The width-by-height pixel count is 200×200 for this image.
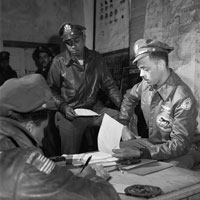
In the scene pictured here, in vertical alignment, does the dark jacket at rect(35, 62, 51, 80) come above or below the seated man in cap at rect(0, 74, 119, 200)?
above

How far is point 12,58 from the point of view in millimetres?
4465

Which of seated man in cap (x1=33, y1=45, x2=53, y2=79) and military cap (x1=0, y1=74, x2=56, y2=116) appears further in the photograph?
seated man in cap (x1=33, y1=45, x2=53, y2=79)

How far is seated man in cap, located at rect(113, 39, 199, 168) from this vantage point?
6.66 feet

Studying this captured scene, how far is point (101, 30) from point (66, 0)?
879 mm

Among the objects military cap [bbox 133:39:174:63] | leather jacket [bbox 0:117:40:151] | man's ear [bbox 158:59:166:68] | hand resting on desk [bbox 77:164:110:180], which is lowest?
hand resting on desk [bbox 77:164:110:180]

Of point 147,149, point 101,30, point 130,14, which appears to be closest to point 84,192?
point 147,149

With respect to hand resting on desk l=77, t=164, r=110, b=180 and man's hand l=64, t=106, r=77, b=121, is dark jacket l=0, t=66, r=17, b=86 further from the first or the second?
hand resting on desk l=77, t=164, r=110, b=180

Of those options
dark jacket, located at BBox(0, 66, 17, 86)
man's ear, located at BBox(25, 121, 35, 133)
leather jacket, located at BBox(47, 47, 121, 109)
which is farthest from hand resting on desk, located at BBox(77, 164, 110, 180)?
dark jacket, located at BBox(0, 66, 17, 86)

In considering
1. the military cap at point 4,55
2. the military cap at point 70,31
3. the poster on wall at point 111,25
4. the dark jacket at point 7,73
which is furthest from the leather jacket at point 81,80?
the military cap at point 4,55

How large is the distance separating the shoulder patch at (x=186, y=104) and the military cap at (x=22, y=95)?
1376 mm

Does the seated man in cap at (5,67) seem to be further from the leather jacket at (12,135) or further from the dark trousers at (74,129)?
the leather jacket at (12,135)

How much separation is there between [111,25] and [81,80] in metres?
1.27

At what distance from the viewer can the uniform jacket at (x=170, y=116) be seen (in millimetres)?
1985

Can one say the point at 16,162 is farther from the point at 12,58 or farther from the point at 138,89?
the point at 12,58
